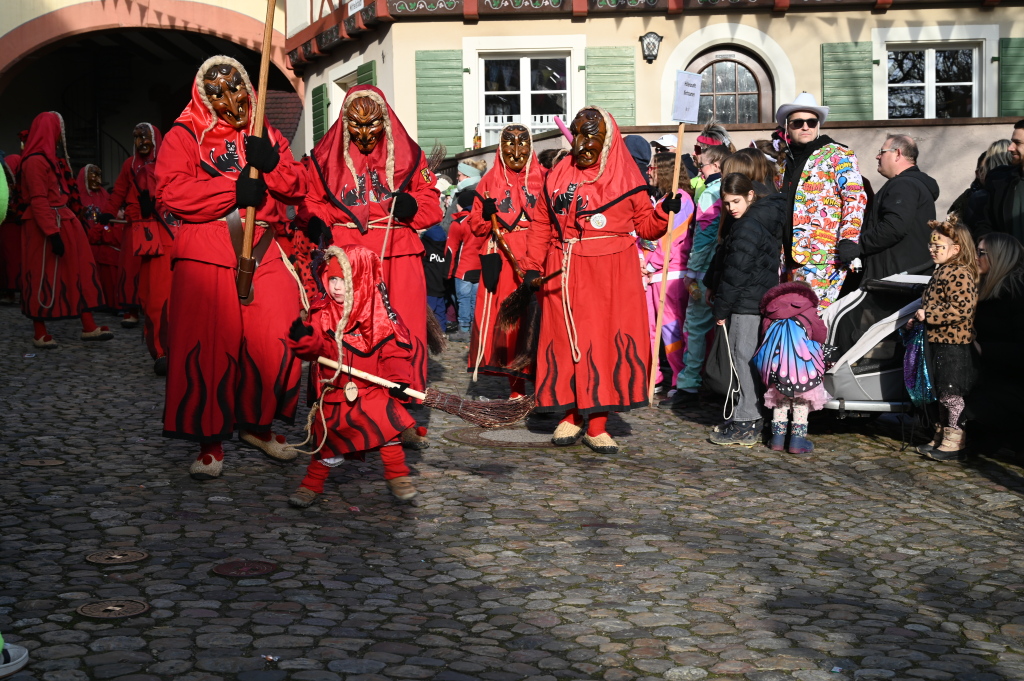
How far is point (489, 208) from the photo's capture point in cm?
911

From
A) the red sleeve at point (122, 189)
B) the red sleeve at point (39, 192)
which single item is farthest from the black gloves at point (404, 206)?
the red sleeve at point (39, 192)

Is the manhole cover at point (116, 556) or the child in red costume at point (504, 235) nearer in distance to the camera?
the manhole cover at point (116, 556)

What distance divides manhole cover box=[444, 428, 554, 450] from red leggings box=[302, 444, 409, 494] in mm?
1768

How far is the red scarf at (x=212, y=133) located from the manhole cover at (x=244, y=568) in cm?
237

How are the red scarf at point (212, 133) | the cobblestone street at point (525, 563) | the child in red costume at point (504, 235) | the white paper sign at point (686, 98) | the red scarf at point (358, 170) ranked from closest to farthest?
1. the cobblestone street at point (525, 563)
2. the red scarf at point (212, 133)
3. the red scarf at point (358, 170)
4. the white paper sign at point (686, 98)
5. the child in red costume at point (504, 235)

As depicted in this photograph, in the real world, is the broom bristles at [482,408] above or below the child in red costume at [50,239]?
below

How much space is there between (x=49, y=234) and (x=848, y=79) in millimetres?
11455

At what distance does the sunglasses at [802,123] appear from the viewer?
27.7 ft

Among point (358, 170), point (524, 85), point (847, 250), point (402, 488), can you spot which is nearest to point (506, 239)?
point (358, 170)

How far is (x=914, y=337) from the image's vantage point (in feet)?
24.5

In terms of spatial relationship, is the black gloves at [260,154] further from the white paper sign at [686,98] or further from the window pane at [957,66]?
the window pane at [957,66]

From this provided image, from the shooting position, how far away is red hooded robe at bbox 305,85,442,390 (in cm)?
722

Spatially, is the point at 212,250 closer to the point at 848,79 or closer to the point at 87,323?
the point at 87,323

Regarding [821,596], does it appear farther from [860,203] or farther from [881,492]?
[860,203]
